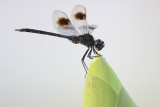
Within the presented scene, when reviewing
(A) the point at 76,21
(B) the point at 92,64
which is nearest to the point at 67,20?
(A) the point at 76,21

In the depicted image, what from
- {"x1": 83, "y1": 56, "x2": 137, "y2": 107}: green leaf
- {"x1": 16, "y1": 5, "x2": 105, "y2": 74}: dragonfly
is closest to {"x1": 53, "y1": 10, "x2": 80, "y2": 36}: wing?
{"x1": 16, "y1": 5, "x2": 105, "y2": 74}: dragonfly

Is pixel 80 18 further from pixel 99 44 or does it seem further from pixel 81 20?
pixel 99 44

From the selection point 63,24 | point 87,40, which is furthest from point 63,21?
point 87,40

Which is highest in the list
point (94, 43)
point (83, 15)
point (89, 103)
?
point (83, 15)

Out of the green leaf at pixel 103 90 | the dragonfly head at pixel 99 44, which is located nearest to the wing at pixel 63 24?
the dragonfly head at pixel 99 44

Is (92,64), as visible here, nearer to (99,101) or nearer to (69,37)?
(99,101)
